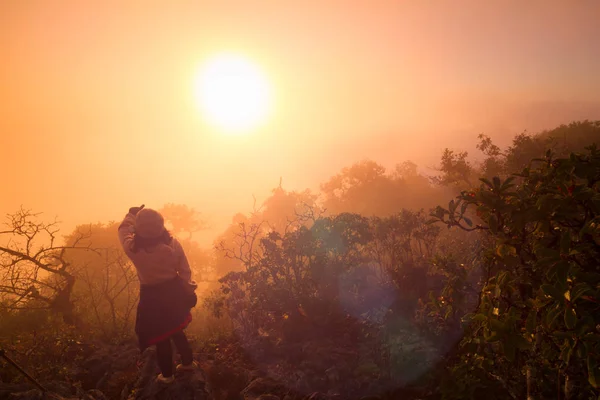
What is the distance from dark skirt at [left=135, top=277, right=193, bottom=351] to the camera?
4.53 metres

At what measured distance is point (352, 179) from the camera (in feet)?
102

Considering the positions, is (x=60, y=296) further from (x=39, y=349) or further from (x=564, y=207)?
(x=564, y=207)

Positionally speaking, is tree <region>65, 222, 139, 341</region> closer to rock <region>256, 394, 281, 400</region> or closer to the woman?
the woman

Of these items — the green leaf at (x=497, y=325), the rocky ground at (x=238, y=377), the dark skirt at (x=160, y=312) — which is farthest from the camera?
the rocky ground at (x=238, y=377)

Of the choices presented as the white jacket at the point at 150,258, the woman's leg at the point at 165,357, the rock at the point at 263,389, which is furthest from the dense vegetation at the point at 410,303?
the white jacket at the point at 150,258

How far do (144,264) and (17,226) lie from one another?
525cm

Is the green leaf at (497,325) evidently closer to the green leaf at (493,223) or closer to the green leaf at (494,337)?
the green leaf at (494,337)

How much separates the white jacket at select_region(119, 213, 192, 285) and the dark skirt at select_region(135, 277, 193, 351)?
5.3 inches

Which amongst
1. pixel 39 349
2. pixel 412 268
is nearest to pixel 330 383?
pixel 39 349

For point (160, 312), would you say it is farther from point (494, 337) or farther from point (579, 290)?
point (579, 290)

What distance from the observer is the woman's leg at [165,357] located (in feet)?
15.0

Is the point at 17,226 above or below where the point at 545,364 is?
above

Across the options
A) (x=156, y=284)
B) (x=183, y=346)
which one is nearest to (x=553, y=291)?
(x=156, y=284)

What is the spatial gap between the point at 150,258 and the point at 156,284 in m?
0.45
